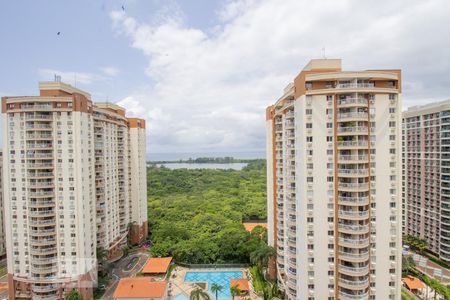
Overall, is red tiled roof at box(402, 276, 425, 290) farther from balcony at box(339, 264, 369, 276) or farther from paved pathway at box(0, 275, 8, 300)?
paved pathway at box(0, 275, 8, 300)

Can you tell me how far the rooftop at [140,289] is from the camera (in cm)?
2903

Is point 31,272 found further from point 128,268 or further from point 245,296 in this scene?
point 245,296

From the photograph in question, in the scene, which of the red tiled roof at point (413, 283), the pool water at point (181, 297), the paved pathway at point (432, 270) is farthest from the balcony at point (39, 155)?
the paved pathway at point (432, 270)

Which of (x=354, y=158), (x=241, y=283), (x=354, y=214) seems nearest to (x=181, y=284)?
(x=241, y=283)

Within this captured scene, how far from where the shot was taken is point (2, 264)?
41344 mm

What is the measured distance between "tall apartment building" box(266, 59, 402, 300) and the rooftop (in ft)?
54.7

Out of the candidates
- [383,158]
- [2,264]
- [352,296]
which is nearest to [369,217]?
[383,158]

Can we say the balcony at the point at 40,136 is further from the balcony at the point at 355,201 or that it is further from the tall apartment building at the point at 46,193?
the balcony at the point at 355,201

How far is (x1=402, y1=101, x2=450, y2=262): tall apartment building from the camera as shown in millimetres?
39500

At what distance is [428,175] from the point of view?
42656 mm

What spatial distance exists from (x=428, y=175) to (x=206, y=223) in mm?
40902

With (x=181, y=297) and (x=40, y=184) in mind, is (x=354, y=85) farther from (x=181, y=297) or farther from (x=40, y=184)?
(x=40, y=184)

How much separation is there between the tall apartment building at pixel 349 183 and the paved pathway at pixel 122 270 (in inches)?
1012

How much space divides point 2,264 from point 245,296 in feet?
133
